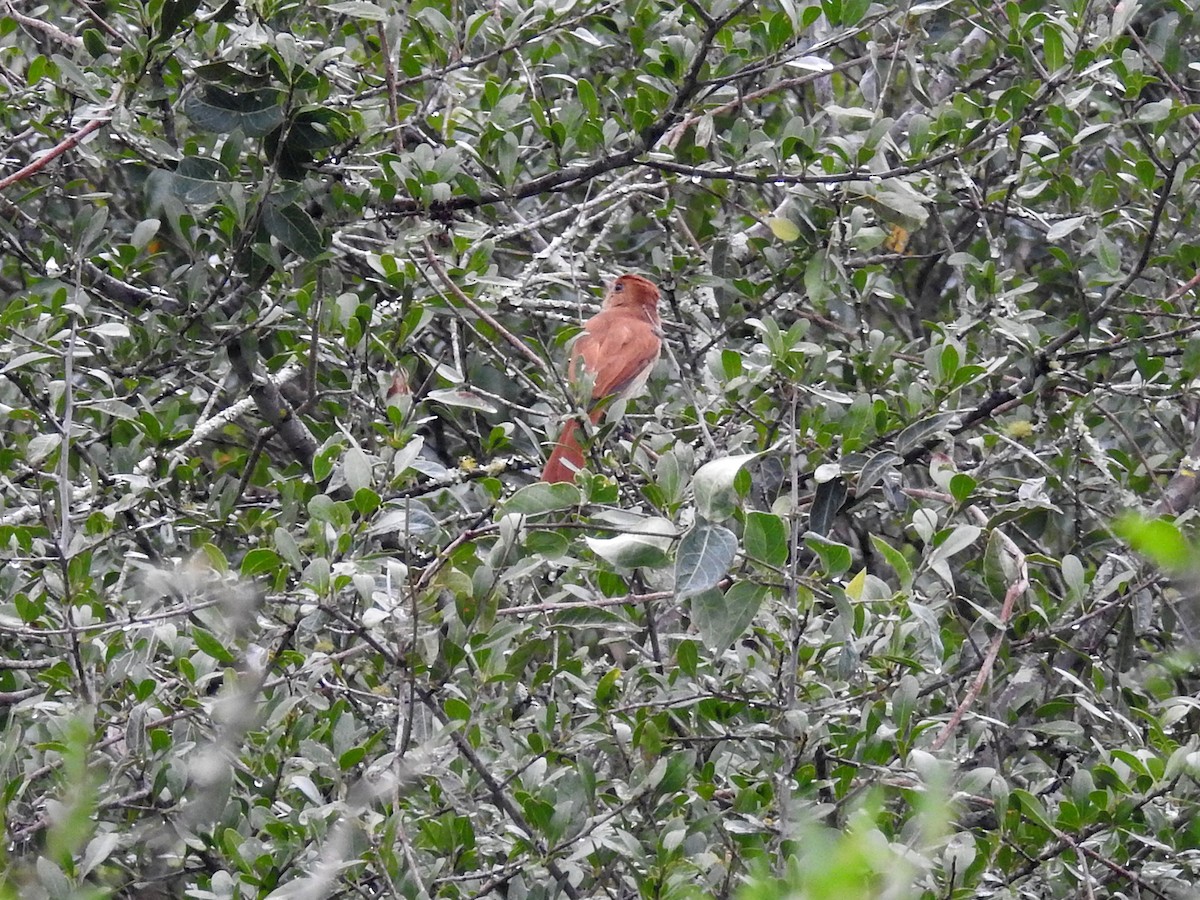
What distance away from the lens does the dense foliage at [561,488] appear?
8.15ft

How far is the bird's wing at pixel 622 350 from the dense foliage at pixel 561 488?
1.60 feet

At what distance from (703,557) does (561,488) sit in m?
0.36

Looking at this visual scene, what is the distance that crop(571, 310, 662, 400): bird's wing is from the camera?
16.9ft

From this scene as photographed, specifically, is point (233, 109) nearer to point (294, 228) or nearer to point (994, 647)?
point (294, 228)

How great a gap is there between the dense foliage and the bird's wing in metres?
0.49

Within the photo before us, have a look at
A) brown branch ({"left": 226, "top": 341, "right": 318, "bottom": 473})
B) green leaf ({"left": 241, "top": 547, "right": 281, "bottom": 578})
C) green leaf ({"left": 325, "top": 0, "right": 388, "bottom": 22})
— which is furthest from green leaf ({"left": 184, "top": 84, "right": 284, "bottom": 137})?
green leaf ({"left": 241, "top": 547, "right": 281, "bottom": 578})

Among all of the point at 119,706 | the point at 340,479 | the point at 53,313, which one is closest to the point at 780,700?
the point at 340,479

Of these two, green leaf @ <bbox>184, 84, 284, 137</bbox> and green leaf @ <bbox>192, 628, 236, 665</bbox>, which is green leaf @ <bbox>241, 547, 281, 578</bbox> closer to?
green leaf @ <bbox>192, 628, 236, 665</bbox>

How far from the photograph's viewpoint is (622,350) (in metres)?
5.20

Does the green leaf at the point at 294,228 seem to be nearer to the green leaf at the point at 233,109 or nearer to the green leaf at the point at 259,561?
the green leaf at the point at 233,109

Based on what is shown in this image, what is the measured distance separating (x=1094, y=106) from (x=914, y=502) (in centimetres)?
189

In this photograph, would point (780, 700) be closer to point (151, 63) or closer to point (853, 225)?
point (853, 225)

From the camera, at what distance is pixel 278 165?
10.8 feet

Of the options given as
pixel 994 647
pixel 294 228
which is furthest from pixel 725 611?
pixel 294 228
